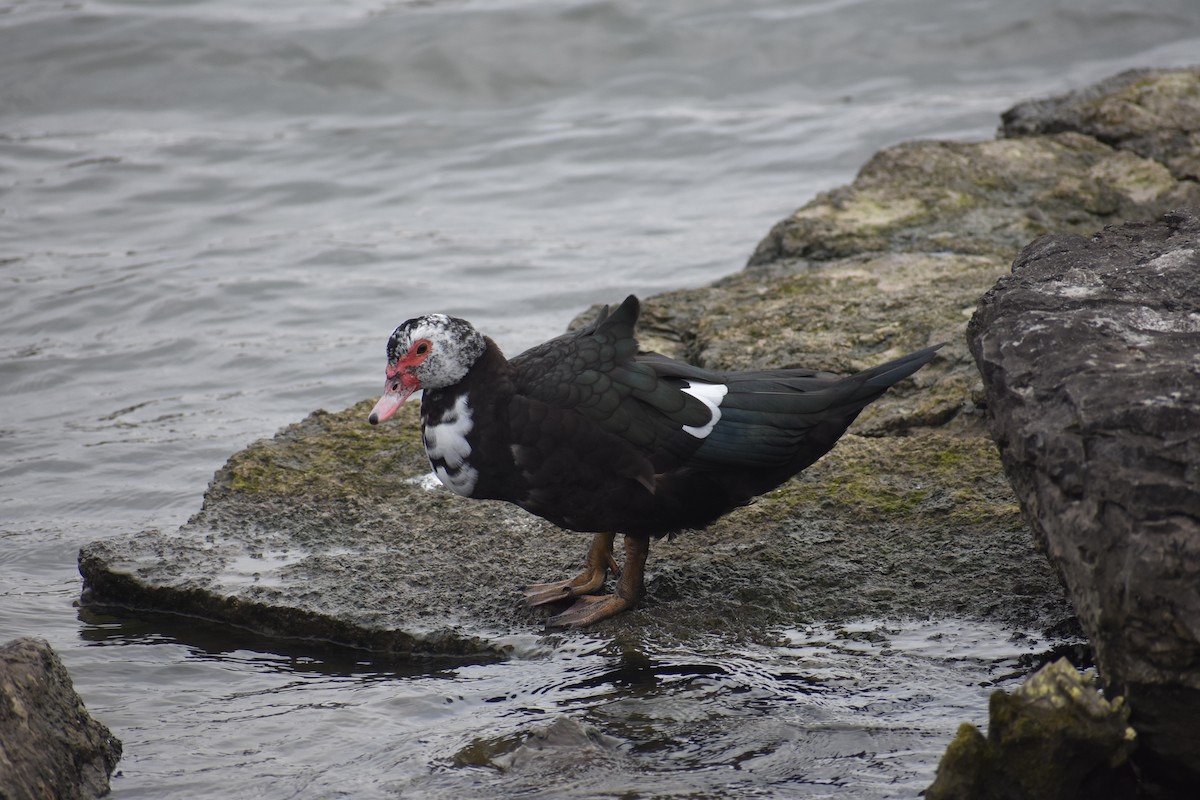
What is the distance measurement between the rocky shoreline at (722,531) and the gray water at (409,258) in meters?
0.14

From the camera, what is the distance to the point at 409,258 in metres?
9.76

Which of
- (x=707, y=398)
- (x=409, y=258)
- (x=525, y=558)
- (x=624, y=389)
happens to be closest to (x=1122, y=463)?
(x=707, y=398)

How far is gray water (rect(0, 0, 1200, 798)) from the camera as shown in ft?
12.1

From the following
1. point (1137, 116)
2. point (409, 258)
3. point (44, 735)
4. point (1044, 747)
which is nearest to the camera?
point (1044, 747)

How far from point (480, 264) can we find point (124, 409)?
2953mm

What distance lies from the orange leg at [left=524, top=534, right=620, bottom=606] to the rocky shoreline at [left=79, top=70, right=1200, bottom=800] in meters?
0.07

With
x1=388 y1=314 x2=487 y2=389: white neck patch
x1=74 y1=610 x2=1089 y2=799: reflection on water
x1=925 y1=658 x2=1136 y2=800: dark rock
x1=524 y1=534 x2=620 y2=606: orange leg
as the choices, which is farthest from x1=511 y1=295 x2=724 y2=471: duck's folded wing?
x1=925 y1=658 x2=1136 y2=800: dark rock

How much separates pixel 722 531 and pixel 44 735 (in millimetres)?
2272

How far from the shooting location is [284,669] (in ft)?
14.0

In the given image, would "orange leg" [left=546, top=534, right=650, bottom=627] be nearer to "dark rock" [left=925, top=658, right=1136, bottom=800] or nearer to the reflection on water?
the reflection on water

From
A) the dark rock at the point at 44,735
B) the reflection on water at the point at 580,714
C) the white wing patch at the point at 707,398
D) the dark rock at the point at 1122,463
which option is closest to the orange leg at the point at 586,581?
the reflection on water at the point at 580,714

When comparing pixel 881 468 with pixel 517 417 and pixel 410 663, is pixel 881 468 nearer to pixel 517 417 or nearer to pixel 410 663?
pixel 517 417

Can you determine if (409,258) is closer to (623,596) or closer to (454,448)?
(454,448)

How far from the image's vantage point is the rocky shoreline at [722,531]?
4.21 metres
